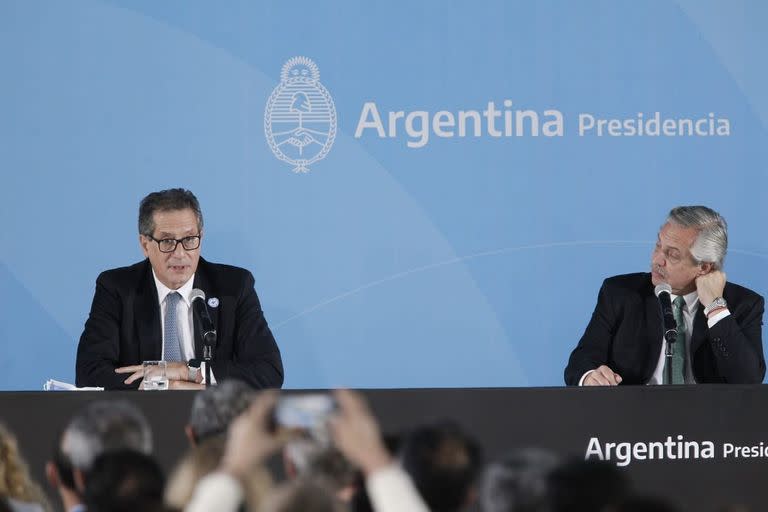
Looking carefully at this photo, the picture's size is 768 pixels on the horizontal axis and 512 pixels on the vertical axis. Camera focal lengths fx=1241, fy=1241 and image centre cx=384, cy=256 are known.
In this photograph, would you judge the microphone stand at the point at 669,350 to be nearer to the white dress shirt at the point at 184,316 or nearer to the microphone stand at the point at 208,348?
the microphone stand at the point at 208,348

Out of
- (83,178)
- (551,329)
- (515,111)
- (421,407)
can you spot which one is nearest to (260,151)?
(83,178)

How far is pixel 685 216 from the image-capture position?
5.54 m

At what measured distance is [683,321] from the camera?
5324 millimetres

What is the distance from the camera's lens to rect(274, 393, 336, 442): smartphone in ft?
8.16

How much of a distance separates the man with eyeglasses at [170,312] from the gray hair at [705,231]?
189 centimetres

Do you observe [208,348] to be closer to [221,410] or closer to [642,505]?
[221,410]

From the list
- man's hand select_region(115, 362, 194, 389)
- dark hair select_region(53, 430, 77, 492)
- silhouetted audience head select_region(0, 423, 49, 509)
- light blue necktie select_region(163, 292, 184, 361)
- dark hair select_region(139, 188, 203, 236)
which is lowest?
silhouetted audience head select_region(0, 423, 49, 509)

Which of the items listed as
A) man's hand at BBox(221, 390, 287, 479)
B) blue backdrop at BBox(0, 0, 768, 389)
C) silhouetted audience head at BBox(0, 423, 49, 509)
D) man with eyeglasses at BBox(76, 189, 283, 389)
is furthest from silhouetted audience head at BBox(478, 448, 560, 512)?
blue backdrop at BBox(0, 0, 768, 389)

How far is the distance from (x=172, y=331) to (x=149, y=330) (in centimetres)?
10

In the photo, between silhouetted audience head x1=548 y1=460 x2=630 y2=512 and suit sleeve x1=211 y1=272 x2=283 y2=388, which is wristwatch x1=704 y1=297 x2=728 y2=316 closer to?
suit sleeve x1=211 y1=272 x2=283 y2=388

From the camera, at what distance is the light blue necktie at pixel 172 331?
5289 mm

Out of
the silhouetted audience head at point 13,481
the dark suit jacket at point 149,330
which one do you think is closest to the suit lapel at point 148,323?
the dark suit jacket at point 149,330

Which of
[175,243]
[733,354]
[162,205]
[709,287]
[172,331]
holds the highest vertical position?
[162,205]

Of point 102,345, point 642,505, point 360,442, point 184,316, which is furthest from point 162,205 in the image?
point 642,505
